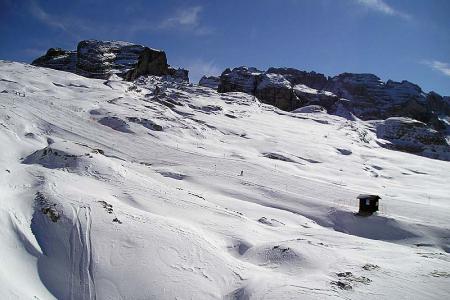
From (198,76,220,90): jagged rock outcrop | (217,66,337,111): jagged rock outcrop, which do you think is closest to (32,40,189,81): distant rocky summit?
(217,66,337,111): jagged rock outcrop

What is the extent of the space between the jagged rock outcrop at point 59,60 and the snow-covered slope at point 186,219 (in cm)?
5628

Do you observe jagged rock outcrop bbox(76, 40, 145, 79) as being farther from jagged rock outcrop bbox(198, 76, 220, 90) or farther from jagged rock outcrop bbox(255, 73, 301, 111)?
jagged rock outcrop bbox(198, 76, 220, 90)

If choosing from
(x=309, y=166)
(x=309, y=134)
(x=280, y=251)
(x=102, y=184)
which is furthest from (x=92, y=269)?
(x=309, y=134)

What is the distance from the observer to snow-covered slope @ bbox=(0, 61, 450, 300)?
444 inches

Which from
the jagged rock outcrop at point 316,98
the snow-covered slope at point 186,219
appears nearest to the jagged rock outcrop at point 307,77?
A: the jagged rock outcrop at point 316,98

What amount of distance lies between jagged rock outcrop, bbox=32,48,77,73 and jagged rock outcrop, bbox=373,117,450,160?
8153 centimetres

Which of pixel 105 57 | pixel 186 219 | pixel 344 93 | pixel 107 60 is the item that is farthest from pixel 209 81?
pixel 186 219

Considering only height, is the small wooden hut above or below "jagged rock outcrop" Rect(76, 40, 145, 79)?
below

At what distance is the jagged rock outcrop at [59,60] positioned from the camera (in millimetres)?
98562

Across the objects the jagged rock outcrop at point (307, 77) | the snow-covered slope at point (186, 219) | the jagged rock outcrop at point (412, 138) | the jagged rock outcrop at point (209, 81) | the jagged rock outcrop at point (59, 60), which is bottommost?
the snow-covered slope at point (186, 219)

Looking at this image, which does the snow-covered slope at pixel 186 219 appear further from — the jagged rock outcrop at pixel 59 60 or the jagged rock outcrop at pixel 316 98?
the jagged rock outcrop at pixel 316 98

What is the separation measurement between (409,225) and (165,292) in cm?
1788

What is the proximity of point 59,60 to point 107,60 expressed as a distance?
553 inches

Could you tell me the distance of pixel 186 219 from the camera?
17062 mm
